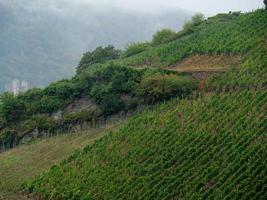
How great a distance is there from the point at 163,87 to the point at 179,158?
487 inches

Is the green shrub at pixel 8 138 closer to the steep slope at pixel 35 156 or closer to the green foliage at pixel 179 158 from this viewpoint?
the steep slope at pixel 35 156

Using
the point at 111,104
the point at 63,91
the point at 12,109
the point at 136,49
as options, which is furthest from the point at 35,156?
the point at 136,49

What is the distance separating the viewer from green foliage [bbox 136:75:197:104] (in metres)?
49.9

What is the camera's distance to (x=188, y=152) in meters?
39.5

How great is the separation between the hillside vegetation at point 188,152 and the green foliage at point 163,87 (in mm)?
281

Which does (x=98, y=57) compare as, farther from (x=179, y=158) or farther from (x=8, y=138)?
(x=179, y=158)

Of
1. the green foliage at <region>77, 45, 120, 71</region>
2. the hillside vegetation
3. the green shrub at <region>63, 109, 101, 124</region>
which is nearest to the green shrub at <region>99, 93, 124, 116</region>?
the green shrub at <region>63, 109, 101, 124</region>

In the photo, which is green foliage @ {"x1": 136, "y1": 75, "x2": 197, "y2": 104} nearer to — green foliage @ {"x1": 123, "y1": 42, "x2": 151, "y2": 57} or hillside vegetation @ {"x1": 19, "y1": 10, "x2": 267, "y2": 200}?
hillside vegetation @ {"x1": 19, "y1": 10, "x2": 267, "y2": 200}

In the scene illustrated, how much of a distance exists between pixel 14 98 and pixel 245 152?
31472 millimetres

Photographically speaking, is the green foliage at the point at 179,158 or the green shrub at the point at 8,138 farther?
the green shrub at the point at 8,138

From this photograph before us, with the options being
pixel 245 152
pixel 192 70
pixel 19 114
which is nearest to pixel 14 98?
pixel 19 114

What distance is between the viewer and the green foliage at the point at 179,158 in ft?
116

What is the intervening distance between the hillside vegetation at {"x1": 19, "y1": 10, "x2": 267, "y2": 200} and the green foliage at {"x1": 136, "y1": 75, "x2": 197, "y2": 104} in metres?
0.28

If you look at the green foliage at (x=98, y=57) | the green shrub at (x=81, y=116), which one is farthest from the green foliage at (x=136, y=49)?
the green shrub at (x=81, y=116)
